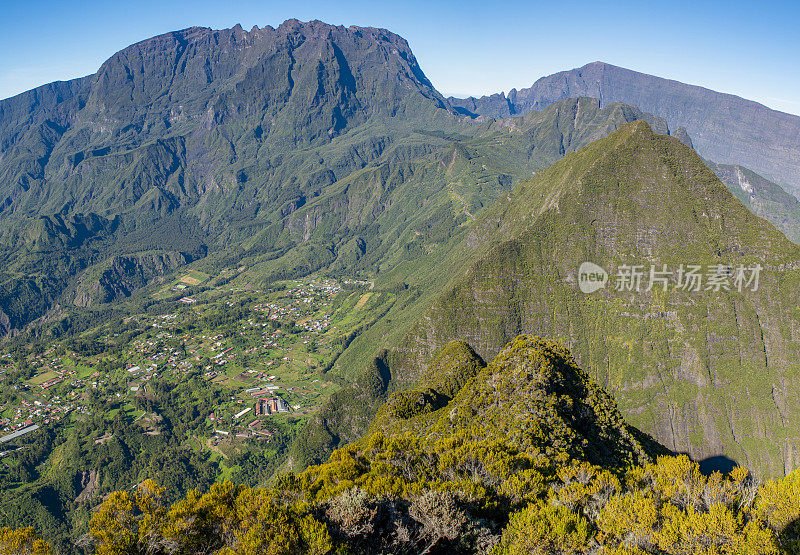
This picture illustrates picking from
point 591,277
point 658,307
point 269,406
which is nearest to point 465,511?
point 658,307

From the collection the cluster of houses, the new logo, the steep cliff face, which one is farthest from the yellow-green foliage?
the cluster of houses

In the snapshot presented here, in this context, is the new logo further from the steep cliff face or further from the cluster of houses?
the cluster of houses

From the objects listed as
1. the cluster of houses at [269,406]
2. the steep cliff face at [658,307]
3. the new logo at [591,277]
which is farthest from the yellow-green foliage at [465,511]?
the cluster of houses at [269,406]

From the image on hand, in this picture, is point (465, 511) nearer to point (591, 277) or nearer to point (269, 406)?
point (591, 277)

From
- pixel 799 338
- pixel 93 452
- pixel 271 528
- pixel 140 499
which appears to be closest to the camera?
pixel 271 528

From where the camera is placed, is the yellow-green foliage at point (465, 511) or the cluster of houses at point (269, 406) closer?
the yellow-green foliage at point (465, 511)

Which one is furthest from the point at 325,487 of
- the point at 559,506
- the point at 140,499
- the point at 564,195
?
the point at 564,195

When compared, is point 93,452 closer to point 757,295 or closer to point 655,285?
point 655,285

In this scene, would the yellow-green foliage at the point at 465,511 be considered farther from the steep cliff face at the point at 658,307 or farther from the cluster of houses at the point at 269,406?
the cluster of houses at the point at 269,406
